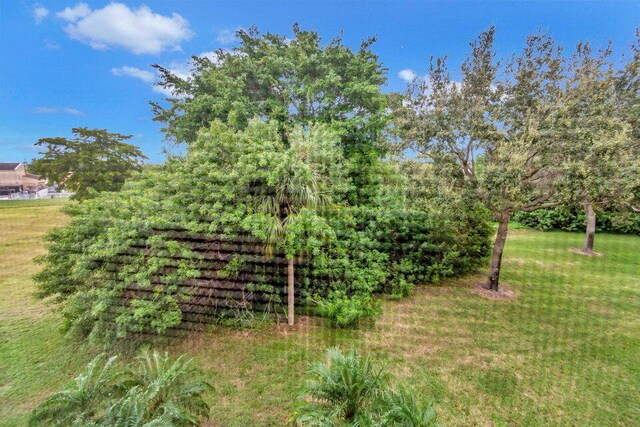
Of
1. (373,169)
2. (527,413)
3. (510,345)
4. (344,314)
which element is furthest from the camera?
(373,169)

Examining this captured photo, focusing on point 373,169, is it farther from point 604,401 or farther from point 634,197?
point 604,401

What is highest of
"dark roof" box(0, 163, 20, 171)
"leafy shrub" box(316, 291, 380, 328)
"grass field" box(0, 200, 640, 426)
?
"dark roof" box(0, 163, 20, 171)

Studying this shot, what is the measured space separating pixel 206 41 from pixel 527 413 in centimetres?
318

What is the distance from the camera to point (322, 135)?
266cm

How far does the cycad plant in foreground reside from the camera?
3.68ft

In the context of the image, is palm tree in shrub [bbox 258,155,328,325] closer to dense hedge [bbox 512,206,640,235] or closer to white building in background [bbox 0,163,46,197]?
white building in background [bbox 0,163,46,197]

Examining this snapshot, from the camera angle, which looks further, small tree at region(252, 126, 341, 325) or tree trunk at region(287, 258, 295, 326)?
tree trunk at region(287, 258, 295, 326)

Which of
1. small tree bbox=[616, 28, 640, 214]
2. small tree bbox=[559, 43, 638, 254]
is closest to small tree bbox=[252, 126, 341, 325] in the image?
small tree bbox=[559, 43, 638, 254]

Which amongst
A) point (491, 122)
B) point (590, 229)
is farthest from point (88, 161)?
point (590, 229)

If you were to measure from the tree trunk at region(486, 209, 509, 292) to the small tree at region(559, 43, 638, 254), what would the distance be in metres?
0.66

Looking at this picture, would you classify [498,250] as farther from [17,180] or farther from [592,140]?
[17,180]

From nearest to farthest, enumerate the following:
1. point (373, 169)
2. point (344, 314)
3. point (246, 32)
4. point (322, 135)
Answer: point (344, 314) → point (322, 135) → point (373, 169) → point (246, 32)

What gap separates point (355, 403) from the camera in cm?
131

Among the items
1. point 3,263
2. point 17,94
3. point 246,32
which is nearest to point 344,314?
point 17,94
